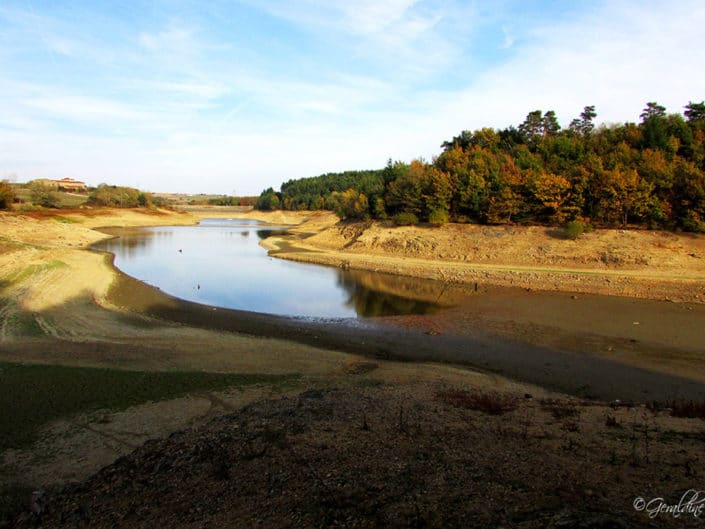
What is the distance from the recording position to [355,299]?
1035 inches

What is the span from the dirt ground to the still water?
2.60 m

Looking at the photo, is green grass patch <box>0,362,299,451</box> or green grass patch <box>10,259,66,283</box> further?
green grass patch <box>10,259,66,283</box>

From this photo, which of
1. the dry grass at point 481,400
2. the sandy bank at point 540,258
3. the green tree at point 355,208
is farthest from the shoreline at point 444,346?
the green tree at point 355,208

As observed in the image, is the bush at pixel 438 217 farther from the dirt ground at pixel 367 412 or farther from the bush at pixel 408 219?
the dirt ground at pixel 367 412

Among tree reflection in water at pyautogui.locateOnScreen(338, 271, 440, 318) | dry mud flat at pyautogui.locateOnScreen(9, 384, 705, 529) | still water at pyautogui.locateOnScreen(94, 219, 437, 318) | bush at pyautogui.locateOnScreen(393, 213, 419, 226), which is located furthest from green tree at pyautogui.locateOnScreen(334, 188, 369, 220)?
dry mud flat at pyautogui.locateOnScreen(9, 384, 705, 529)

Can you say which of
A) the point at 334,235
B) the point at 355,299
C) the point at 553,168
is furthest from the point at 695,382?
the point at 334,235

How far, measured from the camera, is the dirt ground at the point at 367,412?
18.4ft

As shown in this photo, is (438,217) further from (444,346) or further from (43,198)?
(43,198)

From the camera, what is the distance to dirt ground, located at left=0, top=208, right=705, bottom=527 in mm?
5621

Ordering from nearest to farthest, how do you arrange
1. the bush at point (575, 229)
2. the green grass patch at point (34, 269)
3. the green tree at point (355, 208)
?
the green grass patch at point (34, 269) < the bush at point (575, 229) < the green tree at point (355, 208)

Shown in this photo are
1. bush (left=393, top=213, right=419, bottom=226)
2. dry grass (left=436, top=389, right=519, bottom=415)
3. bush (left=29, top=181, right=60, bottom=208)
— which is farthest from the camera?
bush (left=29, top=181, right=60, bottom=208)

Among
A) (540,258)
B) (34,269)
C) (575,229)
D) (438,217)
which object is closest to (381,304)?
(540,258)

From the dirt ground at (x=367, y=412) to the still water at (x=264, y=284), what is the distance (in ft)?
8.54

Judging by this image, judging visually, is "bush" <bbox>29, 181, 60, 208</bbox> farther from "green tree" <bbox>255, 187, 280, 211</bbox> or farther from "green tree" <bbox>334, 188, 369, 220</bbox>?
"green tree" <bbox>255, 187, 280, 211</bbox>
